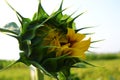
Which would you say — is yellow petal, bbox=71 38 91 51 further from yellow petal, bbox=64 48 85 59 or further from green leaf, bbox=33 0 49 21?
Answer: green leaf, bbox=33 0 49 21

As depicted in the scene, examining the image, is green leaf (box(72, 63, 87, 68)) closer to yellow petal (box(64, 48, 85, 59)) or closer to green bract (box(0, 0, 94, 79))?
green bract (box(0, 0, 94, 79))

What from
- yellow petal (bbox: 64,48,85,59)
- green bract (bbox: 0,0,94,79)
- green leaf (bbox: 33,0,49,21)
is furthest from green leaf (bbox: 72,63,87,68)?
green leaf (bbox: 33,0,49,21)

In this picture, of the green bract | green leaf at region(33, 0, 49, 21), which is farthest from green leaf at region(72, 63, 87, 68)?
green leaf at region(33, 0, 49, 21)

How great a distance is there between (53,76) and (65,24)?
1.03ft

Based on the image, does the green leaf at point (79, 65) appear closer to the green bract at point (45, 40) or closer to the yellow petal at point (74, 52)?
the green bract at point (45, 40)

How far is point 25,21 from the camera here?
219cm

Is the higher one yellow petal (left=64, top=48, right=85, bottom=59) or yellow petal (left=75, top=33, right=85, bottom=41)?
yellow petal (left=75, top=33, right=85, bottom=41)

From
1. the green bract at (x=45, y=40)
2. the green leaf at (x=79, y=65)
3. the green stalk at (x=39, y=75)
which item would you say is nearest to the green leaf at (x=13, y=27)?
the green bract at (x=45, y=40)

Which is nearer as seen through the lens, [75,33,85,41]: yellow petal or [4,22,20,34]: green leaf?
[75,33,85,41]: yellow petal

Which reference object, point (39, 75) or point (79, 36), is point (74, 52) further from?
point (39, 75)

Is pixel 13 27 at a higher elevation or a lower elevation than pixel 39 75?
higher

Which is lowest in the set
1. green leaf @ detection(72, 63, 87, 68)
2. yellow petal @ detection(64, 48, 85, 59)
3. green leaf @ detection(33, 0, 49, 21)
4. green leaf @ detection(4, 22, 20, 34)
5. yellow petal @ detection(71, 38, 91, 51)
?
green leaf @ detection(72, 63, 87, 68)

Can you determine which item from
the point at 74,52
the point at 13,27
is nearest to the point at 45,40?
the point at 74,52

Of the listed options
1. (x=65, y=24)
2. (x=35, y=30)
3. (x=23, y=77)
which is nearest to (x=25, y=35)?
(x=35, y=30)
